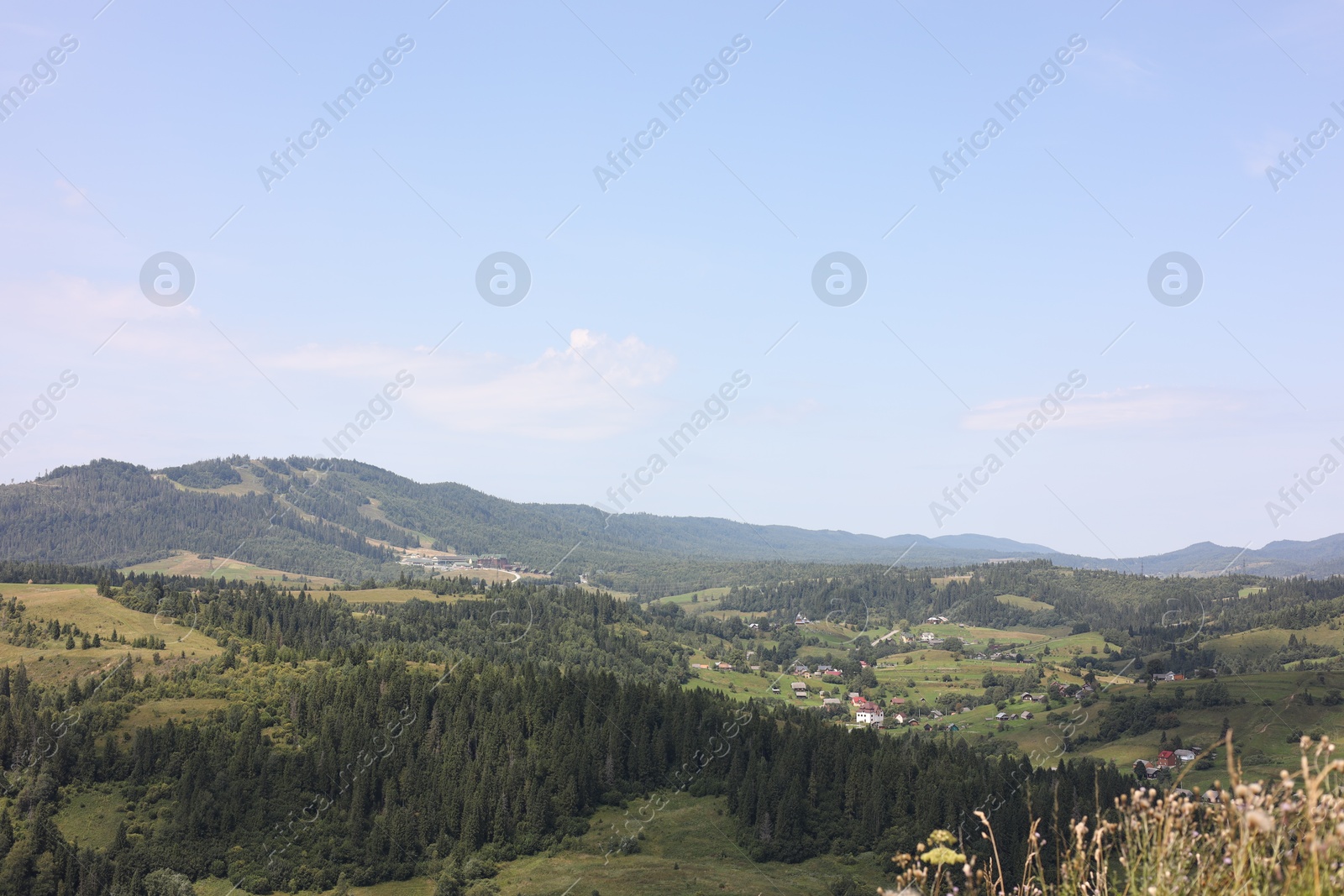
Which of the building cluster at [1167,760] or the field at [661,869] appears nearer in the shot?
the field at [661,869]

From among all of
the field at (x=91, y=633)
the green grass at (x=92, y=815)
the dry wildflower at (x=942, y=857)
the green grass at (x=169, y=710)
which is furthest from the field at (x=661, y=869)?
the dry wildflower at (x=942, y=857)

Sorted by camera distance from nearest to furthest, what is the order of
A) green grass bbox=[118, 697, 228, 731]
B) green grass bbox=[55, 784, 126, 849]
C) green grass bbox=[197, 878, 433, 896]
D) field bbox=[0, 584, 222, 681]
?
green grass bbox=[197, 878, 433, 896], green grass bbox=[55, 784, 126, 849], green grass bbox=[118, 697, 228, 731], field bbox=[0, 584, 222, 681]

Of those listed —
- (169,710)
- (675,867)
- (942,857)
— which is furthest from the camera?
(169,710)

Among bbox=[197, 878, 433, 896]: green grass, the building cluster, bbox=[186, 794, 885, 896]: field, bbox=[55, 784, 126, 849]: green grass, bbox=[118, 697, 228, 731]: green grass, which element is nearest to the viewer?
→ bbox=[186, 794, 885, 896]: field

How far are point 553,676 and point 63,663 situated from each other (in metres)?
89.0

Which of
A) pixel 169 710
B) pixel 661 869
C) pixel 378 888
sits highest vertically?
pixel 169 710

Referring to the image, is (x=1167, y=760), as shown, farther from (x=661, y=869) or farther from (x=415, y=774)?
(x=415, y=774)

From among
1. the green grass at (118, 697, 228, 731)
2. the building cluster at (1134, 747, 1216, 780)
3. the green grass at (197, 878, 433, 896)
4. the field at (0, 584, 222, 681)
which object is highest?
the field at (0, 584, 222, 681)

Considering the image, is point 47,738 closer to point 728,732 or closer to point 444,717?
point 444,717

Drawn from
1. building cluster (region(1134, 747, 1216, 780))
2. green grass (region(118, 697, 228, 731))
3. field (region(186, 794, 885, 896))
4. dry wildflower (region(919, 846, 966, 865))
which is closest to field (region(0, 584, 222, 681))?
green grass (region(118, 697, 228, 731))

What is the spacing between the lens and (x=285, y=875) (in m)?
109

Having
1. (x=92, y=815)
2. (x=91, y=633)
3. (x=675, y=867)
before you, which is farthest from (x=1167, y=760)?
(x=91, y=633)

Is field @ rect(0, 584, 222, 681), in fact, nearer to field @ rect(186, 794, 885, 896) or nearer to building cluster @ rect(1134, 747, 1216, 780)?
field @ rect(186, 794, 885, 896)

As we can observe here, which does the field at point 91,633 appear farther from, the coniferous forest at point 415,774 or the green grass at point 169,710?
the green grass at point 169,710
